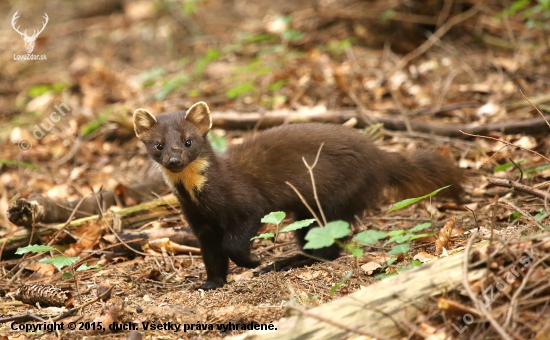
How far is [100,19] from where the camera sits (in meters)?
15.9

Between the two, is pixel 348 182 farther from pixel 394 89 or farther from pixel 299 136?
pixel 394 89

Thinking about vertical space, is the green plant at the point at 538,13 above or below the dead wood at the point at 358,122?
above

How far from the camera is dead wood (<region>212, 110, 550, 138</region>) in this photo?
23.4 feet

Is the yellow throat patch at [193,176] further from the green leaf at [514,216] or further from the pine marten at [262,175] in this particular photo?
the green leaf at [514,216]

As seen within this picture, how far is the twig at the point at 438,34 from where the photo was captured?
10367mm

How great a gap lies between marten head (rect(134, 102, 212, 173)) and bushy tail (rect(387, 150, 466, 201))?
75.7 inches

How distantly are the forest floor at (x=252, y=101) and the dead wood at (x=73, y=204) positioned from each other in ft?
0.63

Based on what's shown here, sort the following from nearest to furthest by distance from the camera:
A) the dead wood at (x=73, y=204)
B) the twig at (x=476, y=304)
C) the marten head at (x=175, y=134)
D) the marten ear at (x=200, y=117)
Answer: the twig at (x=476, y=304) → the marten head at (x=175, y=134) → the marten ear at (x=200, y=117) → the dead wood at (x=73, y=204)

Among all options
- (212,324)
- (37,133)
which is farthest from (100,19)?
(212,324)

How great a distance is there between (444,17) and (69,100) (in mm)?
7303

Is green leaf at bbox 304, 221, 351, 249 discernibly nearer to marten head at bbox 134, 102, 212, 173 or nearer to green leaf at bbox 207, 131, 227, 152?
marten head at bbox 134, 102, 212, 173

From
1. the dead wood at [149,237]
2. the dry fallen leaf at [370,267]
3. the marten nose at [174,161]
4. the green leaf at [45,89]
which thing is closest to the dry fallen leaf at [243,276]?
the dead wood at [149,237]

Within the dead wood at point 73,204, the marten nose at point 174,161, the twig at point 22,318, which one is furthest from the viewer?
the dead wood at point 73,204

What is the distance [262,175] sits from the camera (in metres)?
5.75
